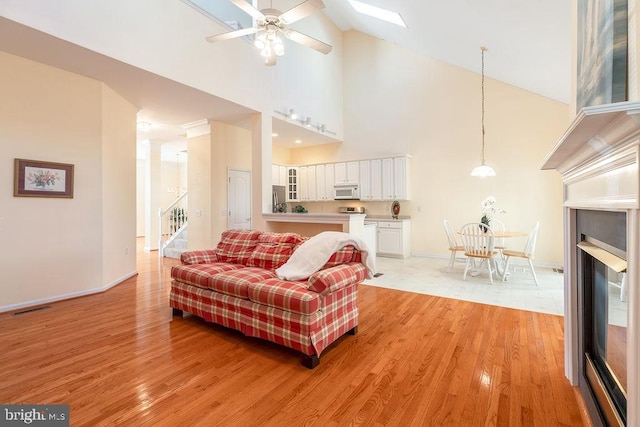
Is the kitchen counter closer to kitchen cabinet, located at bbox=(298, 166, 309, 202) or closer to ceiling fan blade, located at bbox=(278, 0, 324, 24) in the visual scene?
kitchen cabinet, located at bbox=(298, 166, 309, 202)

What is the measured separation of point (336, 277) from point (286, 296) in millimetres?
423

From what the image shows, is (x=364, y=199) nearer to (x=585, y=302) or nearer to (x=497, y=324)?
(x=497, y=324)

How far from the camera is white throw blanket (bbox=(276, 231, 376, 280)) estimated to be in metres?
2.58

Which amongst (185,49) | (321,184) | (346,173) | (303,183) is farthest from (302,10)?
(303,183)

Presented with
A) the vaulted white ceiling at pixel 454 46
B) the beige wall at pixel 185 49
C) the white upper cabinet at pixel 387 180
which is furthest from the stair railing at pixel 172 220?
the white upper cabinet at pixel 387 180

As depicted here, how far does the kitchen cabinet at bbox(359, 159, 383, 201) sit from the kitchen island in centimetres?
238

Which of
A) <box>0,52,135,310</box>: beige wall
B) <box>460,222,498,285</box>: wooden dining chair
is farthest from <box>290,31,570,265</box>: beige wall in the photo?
<box>0,52,135,310</box>: beige wall

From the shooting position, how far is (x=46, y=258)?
3.64 metres

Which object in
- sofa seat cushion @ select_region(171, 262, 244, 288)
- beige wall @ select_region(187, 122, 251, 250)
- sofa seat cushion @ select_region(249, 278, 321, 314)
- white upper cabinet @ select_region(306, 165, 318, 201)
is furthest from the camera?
white upper cabinet @ select_region(306, 165, 318, 201)

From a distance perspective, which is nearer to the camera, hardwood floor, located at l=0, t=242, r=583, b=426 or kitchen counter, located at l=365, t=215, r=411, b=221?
hardwood floor, located at l=0, t=242, r=583, b=426

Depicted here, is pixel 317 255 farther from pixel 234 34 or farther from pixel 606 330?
pixel 234 34

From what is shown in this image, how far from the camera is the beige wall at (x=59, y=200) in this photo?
336 centimetres

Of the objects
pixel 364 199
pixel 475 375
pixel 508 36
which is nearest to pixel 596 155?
pixel 475 375

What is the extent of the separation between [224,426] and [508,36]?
5049 mm
